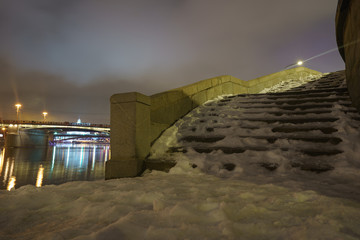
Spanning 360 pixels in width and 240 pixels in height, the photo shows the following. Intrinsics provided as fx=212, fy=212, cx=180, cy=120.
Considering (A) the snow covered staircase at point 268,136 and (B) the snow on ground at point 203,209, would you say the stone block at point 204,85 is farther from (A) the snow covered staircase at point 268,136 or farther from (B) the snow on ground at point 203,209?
(B) the snow on ground at point 203,209

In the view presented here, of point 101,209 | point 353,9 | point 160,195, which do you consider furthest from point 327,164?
point 353,9

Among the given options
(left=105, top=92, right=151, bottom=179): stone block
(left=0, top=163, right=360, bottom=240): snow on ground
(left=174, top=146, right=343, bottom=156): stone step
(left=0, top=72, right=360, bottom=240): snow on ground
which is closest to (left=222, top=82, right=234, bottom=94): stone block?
(left=174, top=146, right=343, bottom=156): stone step

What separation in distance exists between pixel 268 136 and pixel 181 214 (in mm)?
3019

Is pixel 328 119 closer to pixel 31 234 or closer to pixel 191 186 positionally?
pixel 191 186

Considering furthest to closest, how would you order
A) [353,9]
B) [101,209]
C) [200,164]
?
[353,9], [200,164], [101,209]

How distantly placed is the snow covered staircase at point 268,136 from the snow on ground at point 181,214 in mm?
1034

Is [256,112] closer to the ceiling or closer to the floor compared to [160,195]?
closer to the ceiling

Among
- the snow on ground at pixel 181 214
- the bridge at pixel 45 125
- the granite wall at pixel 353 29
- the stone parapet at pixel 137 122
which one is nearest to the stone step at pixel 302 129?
the granite wall at pixel 353 29

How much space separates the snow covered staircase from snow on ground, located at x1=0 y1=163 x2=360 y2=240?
3.39 feet

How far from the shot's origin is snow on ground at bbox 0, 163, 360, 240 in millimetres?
1392

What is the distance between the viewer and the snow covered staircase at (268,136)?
3361mm

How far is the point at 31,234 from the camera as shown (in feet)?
4.75

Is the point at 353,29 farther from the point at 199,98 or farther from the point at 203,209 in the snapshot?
the point at 203,209

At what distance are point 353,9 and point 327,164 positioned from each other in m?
3.32
